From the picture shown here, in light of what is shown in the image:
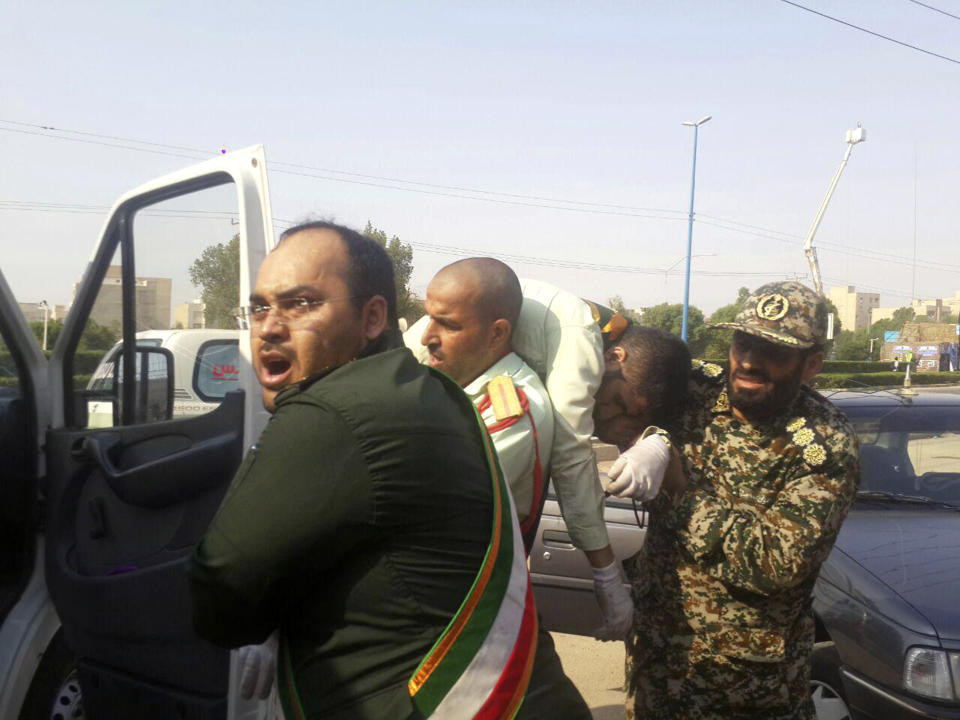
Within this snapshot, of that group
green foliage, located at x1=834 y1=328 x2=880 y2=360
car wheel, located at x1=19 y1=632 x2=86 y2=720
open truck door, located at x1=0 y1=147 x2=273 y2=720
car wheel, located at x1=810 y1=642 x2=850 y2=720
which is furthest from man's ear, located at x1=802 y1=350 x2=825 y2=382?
green foliage, located at x1=834 y1=328 x2=880 y2=360

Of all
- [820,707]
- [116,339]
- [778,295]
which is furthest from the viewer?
[820,707]

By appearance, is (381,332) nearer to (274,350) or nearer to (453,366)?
(274,350)

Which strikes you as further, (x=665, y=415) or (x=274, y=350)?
(x=665, y=415)

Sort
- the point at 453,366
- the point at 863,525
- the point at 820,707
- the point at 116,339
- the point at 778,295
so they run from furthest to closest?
1. the point at 863,525
2. the point at 820,707
3. the point at 116,339
4. the point at 778,295
5. the point at 453,366

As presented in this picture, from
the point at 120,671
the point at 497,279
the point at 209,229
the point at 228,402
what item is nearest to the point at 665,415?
the point at 497,279

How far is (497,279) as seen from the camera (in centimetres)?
213

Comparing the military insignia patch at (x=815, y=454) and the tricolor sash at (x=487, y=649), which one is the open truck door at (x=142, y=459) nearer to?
the tricolor sash at (x=487, y=649)

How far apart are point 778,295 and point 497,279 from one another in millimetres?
818

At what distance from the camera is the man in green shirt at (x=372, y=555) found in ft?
4.10

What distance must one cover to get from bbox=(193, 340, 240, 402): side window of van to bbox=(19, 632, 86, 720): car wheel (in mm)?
982

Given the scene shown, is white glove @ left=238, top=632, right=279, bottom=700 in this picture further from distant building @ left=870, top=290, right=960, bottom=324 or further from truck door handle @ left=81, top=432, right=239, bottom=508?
distant building @ left=870, top=290, right=960, bottom=324

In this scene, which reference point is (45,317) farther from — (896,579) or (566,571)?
(896,579)

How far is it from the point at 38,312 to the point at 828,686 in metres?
3.26

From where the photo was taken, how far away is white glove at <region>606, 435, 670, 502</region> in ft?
6.84
